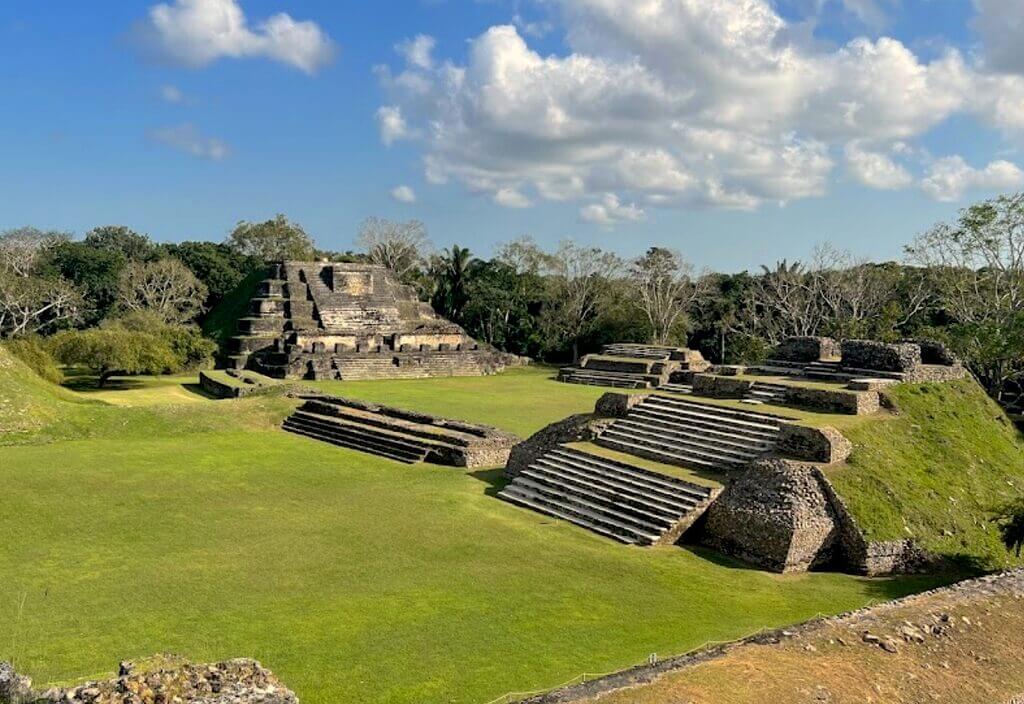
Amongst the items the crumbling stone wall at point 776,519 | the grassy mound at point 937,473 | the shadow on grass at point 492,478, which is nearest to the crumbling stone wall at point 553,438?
the shadow on grass at point 492,478

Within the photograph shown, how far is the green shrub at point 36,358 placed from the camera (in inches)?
1051

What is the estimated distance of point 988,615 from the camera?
881 centimetres

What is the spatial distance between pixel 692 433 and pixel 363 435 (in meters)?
9.05

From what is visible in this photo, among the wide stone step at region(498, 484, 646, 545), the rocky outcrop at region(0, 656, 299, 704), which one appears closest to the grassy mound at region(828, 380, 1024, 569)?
the wide stone step at region(498, 484, 646, 545)

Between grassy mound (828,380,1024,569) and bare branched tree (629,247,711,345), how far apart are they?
30.2 metres

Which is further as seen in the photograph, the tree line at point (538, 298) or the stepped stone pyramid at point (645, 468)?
the tree line at point (538, 298)

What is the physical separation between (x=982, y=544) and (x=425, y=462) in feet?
36.8

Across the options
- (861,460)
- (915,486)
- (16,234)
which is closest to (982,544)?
(915,486)

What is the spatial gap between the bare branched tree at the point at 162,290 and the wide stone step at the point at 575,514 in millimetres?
34553

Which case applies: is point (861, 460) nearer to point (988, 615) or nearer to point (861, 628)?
point (988, 615)

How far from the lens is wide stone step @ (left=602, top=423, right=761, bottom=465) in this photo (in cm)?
1367

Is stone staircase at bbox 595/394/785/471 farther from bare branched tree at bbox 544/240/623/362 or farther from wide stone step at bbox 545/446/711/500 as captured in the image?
bare branched tree at bbox 544/240/623/362

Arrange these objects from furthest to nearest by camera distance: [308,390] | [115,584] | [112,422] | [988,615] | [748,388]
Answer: [308,390], [112,422], [748,388], [115,584], [988,615]

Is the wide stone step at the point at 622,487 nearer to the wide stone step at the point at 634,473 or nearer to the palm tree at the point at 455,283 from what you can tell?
the wide stone step at the point at 634,473
